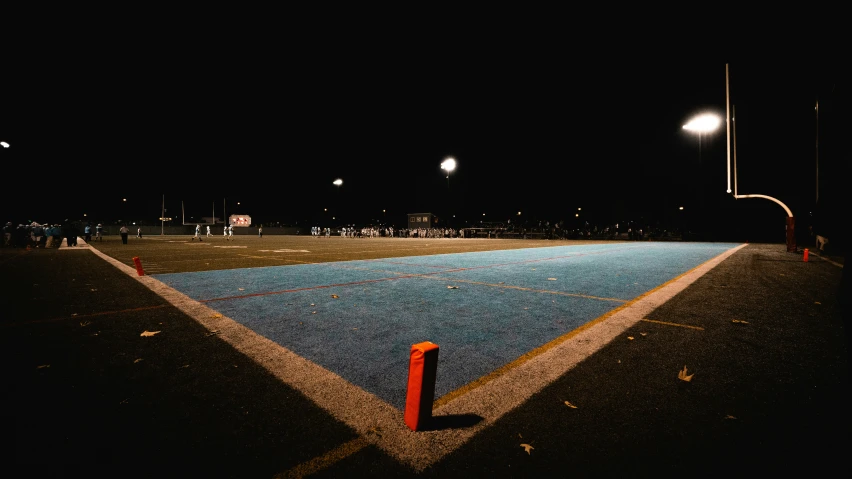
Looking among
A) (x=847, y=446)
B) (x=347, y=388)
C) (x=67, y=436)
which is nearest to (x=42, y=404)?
(x=67, y=436)

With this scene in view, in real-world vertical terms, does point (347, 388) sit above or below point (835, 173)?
below

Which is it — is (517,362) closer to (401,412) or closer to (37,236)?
(401,412)

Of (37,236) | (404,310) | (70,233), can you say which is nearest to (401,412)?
(404,310)

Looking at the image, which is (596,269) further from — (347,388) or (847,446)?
(347,388)

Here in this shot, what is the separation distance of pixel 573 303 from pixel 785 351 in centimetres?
290

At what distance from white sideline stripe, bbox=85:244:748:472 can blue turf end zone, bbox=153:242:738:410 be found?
173mm

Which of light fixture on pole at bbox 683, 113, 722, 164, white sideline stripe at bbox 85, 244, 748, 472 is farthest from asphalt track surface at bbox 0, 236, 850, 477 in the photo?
light fixture on pole at bbox 683, 113, 722, 164

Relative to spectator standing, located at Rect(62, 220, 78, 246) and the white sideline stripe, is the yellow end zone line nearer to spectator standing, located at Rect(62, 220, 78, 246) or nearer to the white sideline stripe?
the white sideline stripe

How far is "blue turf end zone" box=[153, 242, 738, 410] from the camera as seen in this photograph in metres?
3.78

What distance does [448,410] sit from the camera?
2.77m

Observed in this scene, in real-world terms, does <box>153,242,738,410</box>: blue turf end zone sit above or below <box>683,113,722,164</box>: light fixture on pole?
below

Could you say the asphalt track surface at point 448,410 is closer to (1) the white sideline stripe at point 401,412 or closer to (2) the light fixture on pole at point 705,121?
(1) the white sideline stripe at point 401,412

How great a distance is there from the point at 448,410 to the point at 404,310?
130 inches

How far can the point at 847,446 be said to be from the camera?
2316 mm
